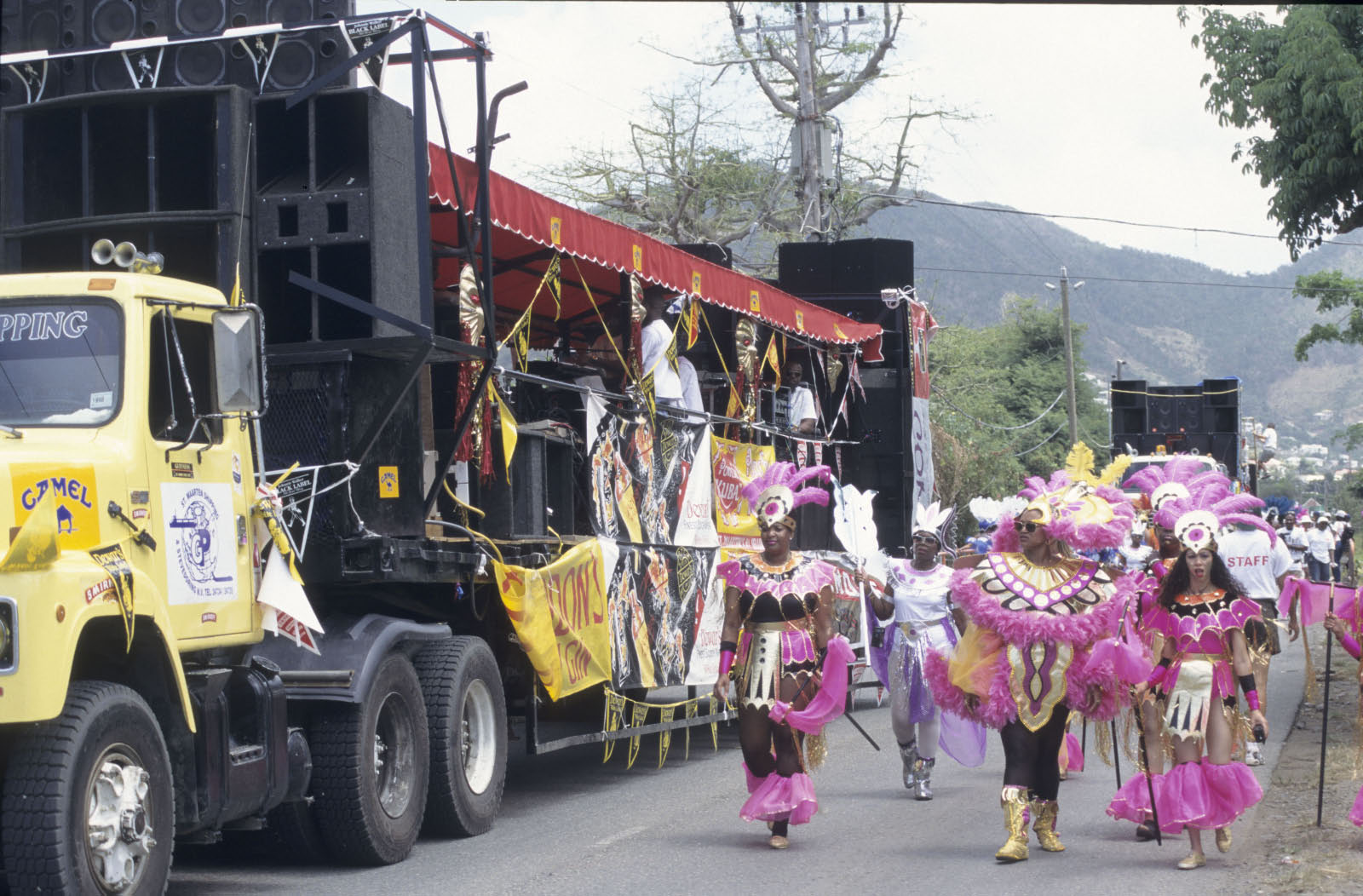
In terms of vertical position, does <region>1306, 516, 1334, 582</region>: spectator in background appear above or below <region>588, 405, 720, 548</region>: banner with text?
below

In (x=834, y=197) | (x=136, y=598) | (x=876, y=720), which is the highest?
(x=834, y=197)

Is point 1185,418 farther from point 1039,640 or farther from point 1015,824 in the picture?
point 1015,824

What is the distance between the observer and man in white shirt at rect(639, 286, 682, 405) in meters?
13.2

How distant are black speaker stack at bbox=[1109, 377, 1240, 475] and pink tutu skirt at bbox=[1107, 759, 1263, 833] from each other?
82.4ft

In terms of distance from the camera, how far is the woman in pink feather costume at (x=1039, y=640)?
8789mm

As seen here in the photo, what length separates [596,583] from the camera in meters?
11.6

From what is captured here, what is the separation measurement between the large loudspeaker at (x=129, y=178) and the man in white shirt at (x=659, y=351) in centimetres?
495

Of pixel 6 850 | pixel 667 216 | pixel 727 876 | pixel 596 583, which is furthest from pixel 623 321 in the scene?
pixel 667 216

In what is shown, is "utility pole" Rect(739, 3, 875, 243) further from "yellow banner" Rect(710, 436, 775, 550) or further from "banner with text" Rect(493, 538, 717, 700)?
"banner with text" Rect(493, 538, 717, 700)

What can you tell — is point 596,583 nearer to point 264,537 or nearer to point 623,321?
point 623,321

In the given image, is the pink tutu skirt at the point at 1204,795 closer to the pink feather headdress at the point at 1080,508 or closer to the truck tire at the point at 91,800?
the pink feather headdress at the point at 1080,508

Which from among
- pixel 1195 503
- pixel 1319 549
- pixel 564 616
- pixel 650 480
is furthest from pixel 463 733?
pixel 1319 549

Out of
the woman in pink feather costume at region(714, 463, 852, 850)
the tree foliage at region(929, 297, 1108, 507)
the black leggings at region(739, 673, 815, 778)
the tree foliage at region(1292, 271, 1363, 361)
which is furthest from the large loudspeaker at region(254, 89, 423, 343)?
the tree foliage at region(929, 297, 1108, 507)

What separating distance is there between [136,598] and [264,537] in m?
1.38
